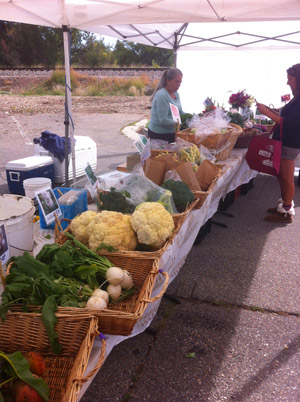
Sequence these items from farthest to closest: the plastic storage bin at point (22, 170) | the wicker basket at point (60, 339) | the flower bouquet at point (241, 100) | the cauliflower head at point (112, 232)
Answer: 1. the flower bouquet at point (241, 100)
2. the plastic storage bin at point (22, 170)
3. the cauliflower head at point (112, 232)
4. the wicker basket at point (60, 339)

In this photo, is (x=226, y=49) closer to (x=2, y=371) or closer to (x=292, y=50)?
(x=292, y=50)

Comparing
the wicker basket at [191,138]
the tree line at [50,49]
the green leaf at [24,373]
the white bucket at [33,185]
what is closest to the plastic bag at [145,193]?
the white bucket at [33,185]

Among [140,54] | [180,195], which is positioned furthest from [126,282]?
[140,54]

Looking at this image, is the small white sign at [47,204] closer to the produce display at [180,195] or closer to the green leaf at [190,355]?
the produce display at [180,195]

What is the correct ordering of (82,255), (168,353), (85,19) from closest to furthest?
(82,255) → (168,353) → (85,19)

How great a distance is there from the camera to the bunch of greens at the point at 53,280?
1248 millimetres

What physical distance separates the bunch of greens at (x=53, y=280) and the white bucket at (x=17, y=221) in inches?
6.0

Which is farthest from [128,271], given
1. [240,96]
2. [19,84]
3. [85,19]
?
[19,84]

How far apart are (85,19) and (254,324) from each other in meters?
3.53

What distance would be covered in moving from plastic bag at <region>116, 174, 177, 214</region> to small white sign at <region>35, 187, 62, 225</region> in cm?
46

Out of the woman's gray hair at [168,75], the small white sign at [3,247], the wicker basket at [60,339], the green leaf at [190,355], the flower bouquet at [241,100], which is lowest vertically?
the green leaf at [190,355]

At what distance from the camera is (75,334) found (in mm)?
1229

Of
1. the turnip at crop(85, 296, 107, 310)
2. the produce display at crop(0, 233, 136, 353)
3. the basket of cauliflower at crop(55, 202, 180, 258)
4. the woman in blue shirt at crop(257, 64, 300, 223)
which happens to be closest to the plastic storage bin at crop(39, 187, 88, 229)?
the basket of cauliflower at crop(55, 202, 180, 258)

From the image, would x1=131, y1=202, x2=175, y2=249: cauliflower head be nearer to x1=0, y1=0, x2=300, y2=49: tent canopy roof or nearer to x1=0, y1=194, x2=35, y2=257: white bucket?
x1=0, y1=194, x2=35, y2=257: white bucket
